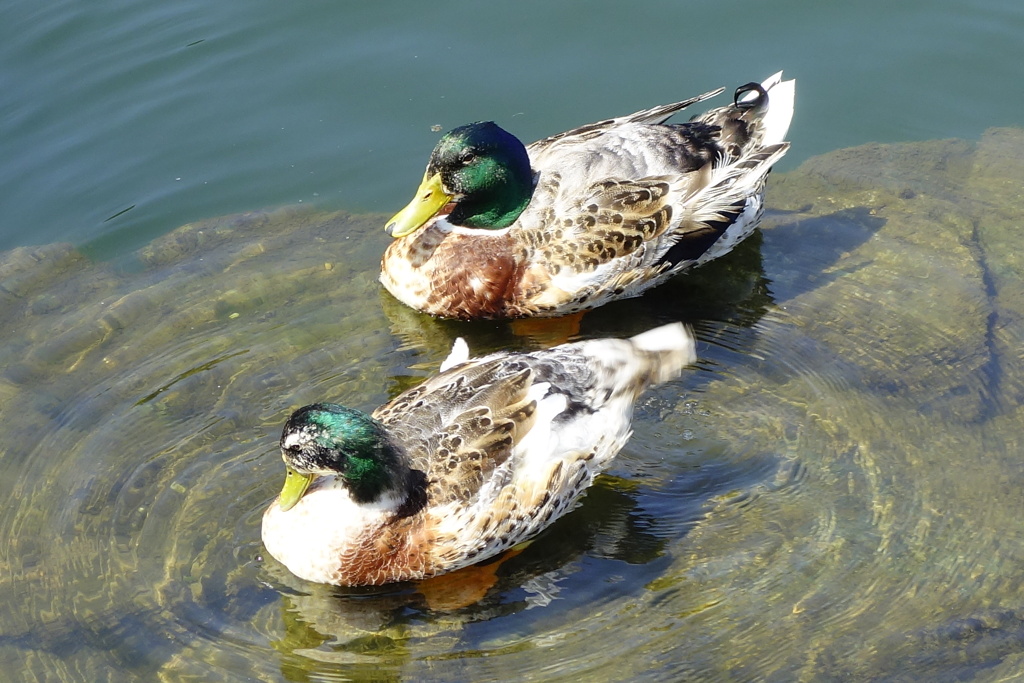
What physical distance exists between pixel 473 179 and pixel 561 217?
2.09 feet

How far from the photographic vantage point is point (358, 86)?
393 inches

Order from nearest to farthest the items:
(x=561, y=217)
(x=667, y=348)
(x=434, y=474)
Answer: (x=434, y=474)
(x=667, y=348)
(x=561, y=217)

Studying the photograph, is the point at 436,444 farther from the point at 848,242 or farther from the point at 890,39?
the point at 890,39

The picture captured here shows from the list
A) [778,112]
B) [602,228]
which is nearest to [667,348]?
[602,228]

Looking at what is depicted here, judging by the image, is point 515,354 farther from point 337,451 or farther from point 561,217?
point 561,217

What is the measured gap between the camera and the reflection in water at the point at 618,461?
5.98m

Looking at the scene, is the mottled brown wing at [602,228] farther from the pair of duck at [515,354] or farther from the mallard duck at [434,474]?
the mallard duck at [434,474]

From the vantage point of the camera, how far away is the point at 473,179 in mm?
8117

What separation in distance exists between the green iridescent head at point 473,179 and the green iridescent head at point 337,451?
94.3 inches

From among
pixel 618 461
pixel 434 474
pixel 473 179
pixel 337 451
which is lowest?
pixel 618 461

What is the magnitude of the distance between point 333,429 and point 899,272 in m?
4.45

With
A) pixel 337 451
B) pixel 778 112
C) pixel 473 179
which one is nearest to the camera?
pixel 337 451

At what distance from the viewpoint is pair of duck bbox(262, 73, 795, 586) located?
20.1ft

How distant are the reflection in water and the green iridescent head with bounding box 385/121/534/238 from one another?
2.44ft
